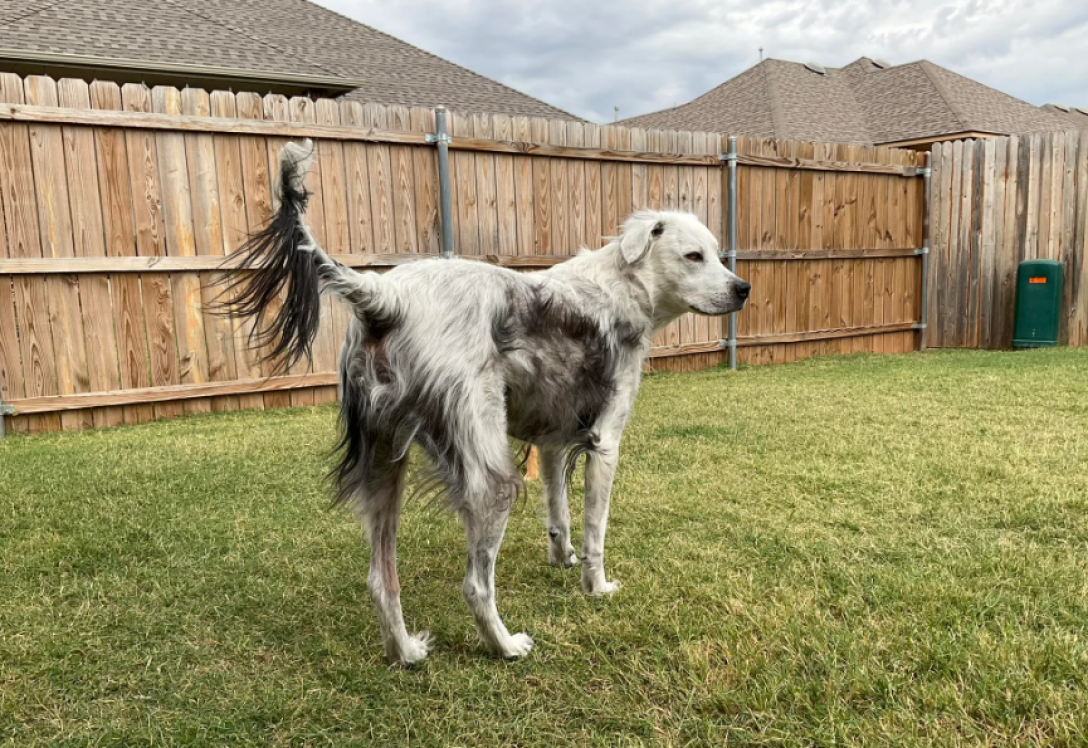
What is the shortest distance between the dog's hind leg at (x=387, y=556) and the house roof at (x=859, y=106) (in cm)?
1556

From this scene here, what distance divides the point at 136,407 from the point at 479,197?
3.48 m

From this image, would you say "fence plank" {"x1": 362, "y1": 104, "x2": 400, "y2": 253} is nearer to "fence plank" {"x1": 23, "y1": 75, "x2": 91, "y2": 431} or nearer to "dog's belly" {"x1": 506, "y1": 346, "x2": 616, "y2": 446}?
"fence plank" {"x1": 23, "y1": 75, "x2": 91, "y2": 431}

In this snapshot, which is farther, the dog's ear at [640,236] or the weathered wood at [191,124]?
the weathered wood at [191,124]

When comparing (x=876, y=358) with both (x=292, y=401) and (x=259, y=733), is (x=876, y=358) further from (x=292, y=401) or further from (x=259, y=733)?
(x=259, y=733)

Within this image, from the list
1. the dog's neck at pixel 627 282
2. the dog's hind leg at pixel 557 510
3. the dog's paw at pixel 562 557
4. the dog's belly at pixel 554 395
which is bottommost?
the dog's paw at pixel 562 557

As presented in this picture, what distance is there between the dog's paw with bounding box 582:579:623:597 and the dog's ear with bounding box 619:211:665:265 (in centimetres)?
124

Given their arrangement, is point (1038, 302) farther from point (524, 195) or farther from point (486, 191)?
point (486, 191)

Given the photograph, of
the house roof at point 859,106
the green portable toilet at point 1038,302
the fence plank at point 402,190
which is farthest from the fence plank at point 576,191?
the house roof at point 859,106

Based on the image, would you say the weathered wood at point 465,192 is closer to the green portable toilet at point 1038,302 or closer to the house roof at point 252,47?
the house roof at point 252,47

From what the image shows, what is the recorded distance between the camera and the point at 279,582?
2742mm

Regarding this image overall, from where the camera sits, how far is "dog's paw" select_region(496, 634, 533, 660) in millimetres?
2162

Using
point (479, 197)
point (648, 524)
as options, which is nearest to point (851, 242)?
point (479, 197)

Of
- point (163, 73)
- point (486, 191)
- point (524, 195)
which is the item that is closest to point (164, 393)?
point (486, 191)

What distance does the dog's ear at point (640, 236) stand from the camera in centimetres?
264
